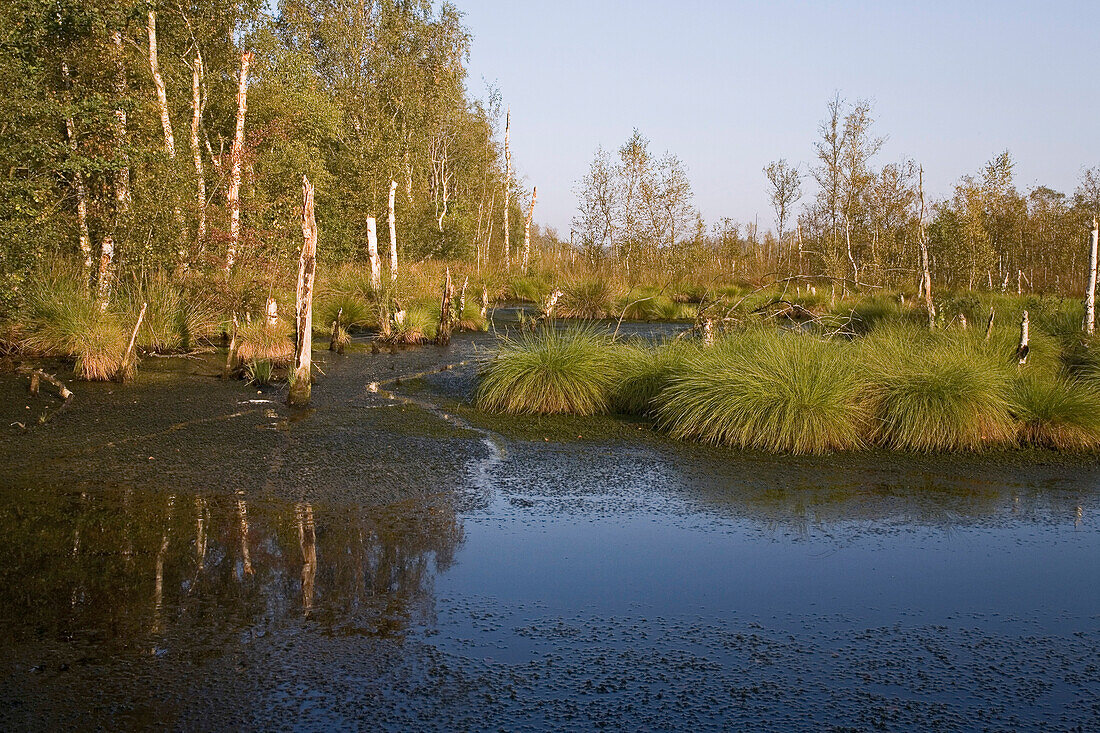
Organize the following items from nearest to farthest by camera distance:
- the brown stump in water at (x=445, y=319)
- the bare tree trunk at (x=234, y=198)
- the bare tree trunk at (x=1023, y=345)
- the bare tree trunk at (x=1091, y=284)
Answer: the bare tree trunk at (x=1023, y=345) < the bare tree trunk at (x=1091, y=284) < the bare tree trunk at (x=234, y=198) < the brown stump in water at (x=445, y=319)

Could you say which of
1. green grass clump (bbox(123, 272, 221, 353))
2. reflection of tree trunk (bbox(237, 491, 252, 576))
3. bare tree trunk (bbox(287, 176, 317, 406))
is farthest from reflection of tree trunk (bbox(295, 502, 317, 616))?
green grass clump (bbox(123, 272, 221, 353))

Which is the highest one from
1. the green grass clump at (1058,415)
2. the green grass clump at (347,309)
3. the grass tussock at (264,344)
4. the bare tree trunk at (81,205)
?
the bare tree trunk at (81,205)

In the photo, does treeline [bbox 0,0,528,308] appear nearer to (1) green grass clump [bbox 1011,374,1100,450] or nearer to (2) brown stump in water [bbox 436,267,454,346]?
(2) brown stump in water [bbox 436,267,454,346]

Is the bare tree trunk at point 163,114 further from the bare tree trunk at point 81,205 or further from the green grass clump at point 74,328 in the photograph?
the green grass clump at point 74,328

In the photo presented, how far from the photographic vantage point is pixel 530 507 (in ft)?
21.7

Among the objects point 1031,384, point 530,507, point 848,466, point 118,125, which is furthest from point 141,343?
point 1031,384

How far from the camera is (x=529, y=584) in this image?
4.96 metres

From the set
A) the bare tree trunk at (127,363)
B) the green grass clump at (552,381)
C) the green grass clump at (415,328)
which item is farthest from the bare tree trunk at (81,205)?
the green grass clump at (552,381)

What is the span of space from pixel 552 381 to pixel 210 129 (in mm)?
17108

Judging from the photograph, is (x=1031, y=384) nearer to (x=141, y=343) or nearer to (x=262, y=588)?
(x=262, y=588)

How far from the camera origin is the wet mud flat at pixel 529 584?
3.58 meters

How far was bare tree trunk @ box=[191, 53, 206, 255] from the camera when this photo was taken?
15858mm

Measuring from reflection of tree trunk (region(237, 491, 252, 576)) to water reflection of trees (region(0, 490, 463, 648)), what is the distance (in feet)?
0.04

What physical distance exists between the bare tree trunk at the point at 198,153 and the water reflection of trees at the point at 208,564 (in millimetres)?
10489
